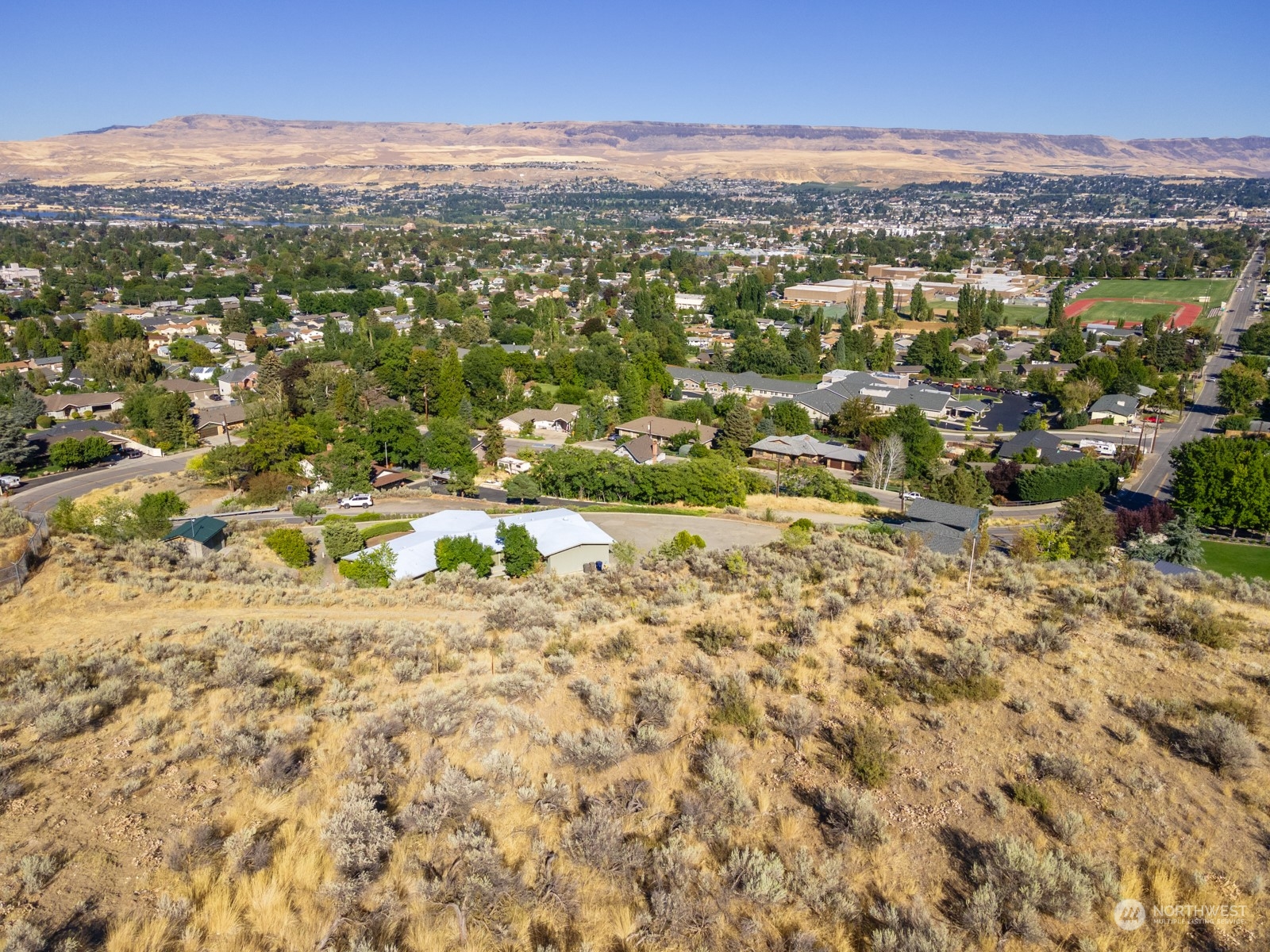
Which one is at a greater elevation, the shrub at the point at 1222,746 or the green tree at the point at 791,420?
the shrub at the point at 1222,746

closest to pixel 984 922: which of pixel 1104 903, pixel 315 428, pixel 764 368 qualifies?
pixel 1104 903

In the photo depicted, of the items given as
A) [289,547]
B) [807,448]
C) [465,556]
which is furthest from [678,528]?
[807,448]

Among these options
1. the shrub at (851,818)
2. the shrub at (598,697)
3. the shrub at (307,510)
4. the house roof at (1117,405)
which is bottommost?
the house roof at (1117,405)

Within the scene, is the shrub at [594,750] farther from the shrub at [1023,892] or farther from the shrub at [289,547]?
the shrub at [289,547]

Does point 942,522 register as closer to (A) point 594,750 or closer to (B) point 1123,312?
(A) point 594,750

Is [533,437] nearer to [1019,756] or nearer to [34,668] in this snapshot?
[34,668]

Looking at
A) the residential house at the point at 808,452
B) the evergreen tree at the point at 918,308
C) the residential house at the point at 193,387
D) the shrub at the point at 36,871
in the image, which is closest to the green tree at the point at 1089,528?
the residential house at the point at 808,452
